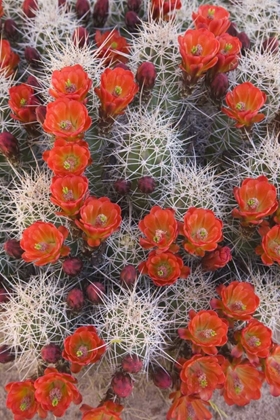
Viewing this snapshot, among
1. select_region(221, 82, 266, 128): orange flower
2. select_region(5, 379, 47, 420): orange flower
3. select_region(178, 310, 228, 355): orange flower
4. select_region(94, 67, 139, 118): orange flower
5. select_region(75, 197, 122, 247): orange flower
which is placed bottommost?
select_region(5, 379, 47, 420): orange flower

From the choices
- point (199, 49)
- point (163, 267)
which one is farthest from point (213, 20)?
point (163, 267)

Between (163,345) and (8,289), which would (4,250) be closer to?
(8,289)

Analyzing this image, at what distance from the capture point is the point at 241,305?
1224 millimetres

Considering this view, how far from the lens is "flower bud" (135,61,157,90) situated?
4.73 ft

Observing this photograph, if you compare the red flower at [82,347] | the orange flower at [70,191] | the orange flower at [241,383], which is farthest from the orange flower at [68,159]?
the orange flower at [241,383]

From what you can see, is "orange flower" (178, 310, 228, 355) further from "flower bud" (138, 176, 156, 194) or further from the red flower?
"flower bud" (138, 176, 156, 194)

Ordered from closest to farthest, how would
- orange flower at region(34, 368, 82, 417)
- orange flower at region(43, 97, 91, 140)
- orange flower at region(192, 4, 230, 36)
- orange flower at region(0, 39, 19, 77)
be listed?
orange flower at region(34, 368, 82, 417), orange flower at region(43, 97, 91, 140), orange flower at region(192, 4, 230, 36), orange flower at region(0, 39, 19, 77)

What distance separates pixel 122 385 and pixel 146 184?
1.72 ft

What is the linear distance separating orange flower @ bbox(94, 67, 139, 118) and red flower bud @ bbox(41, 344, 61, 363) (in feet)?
2.11

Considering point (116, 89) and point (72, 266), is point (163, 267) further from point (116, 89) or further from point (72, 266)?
point (116, 89)

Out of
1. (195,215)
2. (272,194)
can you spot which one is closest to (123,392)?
(195,215)

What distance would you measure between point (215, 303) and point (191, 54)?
69 cm

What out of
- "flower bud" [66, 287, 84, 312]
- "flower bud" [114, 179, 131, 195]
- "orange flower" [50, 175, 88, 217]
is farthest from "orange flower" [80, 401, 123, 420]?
Answer: "flower bud" [114, 179, 131, 195]

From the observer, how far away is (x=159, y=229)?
1.28 m
